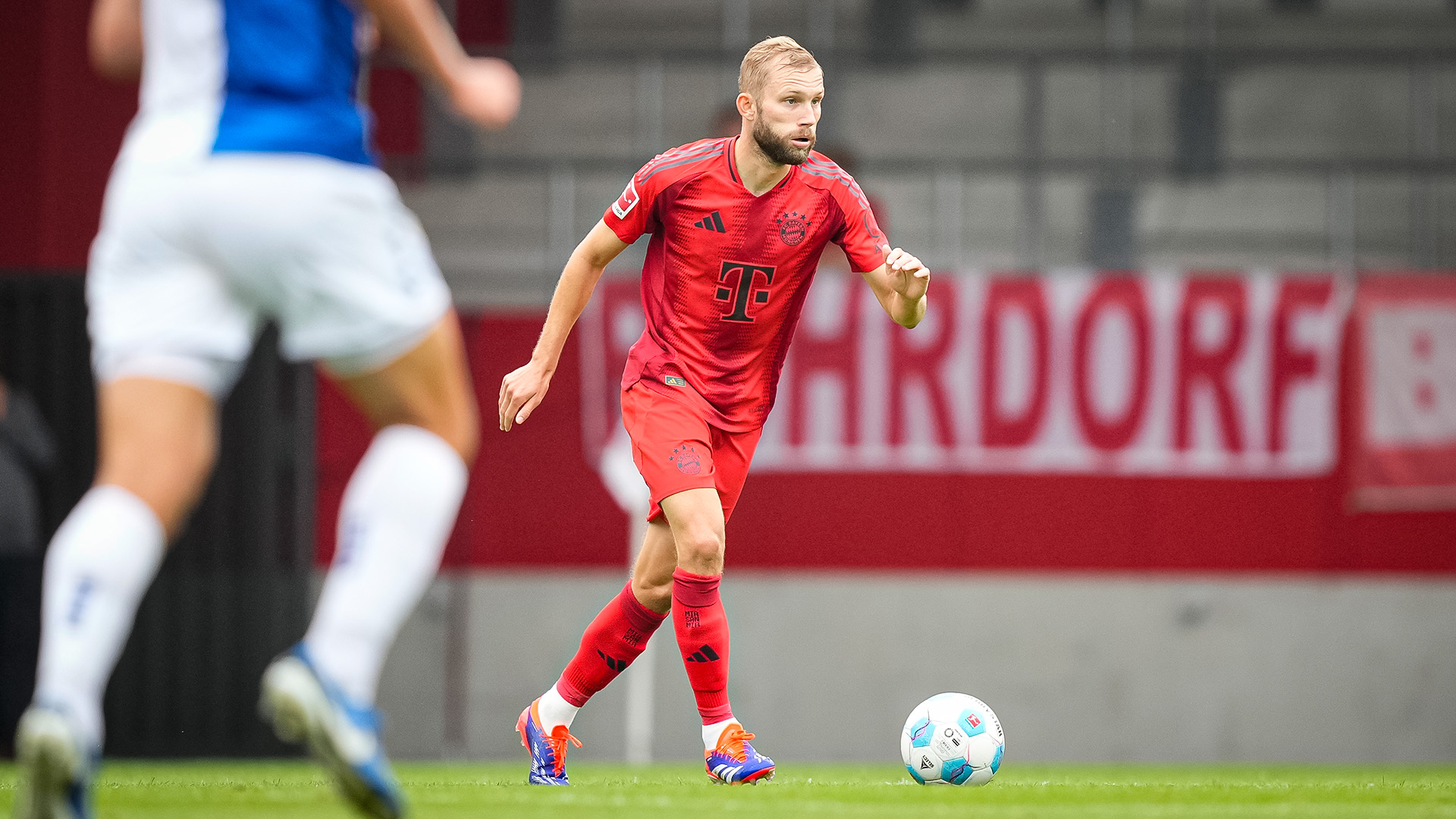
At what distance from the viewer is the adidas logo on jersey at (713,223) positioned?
4.52 meters

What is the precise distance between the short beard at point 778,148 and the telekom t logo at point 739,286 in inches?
12.2

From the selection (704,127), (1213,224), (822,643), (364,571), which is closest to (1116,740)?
(822,643)

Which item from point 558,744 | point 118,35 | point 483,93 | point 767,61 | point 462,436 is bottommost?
point 558,744

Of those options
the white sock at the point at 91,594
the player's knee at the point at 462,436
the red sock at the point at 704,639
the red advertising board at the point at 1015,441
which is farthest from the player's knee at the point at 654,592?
the red advertising board at the point at 1015,441

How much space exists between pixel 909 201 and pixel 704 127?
1617 mm

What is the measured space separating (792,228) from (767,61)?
48 centimetres

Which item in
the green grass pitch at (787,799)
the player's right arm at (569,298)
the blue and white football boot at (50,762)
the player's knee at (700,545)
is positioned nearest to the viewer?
Answer: the blue and white football boot at (50,762)

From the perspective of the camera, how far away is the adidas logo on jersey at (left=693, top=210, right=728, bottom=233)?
14.8 ft

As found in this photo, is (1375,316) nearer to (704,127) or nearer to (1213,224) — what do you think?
(1213,224)

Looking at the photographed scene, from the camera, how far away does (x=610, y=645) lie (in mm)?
4609

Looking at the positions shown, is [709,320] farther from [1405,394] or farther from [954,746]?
[1405,394]

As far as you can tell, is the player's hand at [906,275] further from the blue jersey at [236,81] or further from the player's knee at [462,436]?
the blue jersey at [236,81]

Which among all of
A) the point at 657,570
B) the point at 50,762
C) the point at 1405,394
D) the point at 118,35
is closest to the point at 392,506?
the point at 50,762

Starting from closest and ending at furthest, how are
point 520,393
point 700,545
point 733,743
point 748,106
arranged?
point 520,393, point 700,545, point 733,743, point 748,106
